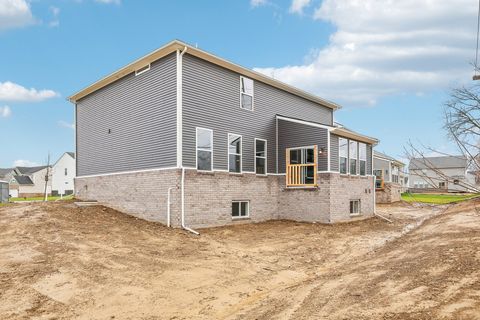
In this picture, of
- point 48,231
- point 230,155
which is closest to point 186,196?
point 230,155

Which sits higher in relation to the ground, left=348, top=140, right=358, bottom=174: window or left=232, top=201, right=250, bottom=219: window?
left=348, top=140, right=358, bottom=174: window

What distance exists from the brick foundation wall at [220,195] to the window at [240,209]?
206 millimetres

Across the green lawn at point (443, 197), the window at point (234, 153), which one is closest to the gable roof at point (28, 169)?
the window at point (234, 153)

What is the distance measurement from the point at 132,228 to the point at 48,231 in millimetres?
2785

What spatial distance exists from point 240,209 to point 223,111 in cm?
453

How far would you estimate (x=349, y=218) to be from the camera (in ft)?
62.2

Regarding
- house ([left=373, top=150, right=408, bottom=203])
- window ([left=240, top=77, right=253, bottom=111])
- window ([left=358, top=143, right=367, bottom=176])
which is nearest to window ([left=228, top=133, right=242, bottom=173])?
window ([left=240, top=77, right=253, bottom=111])

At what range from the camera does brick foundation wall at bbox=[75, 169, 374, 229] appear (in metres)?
14.7

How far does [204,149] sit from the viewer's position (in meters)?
15.5

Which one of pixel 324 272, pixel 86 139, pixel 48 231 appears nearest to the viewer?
pixel 324 272

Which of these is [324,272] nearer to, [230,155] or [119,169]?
[230,155]

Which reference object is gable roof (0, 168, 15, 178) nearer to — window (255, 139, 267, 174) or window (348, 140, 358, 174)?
window (255, 139, 267, 174)

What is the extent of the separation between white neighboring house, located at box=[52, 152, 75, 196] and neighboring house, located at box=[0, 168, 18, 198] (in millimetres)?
7089

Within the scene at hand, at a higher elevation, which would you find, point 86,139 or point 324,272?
point 86,139
